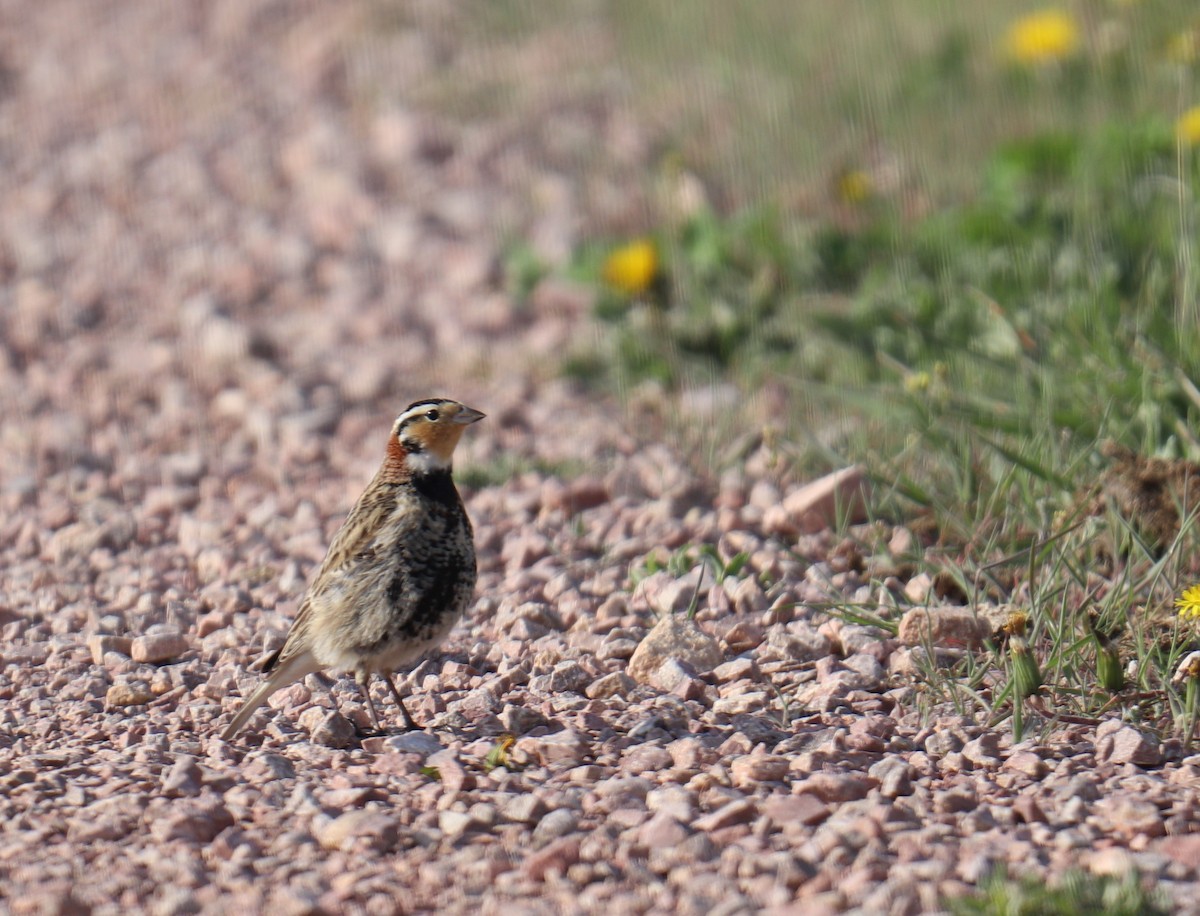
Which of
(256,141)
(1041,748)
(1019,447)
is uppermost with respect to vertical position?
(256,141)

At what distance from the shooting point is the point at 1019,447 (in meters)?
5.65

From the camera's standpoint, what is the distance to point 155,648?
5160mm

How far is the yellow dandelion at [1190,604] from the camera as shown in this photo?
4434 millimetres

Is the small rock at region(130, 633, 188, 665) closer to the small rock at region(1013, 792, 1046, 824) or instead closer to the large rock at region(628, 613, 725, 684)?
the large rock at region(628, 613, 725, 684)

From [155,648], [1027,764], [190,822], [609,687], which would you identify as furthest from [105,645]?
[1027,764]

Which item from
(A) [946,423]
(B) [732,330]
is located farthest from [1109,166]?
(A) [946,423]

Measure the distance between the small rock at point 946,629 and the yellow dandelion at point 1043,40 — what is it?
471cm

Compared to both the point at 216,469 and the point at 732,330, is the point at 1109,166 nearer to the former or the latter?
the point at 732,330

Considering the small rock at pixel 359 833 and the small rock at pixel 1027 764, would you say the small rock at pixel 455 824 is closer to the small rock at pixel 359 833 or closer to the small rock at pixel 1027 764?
the small rock at pixel 359 833

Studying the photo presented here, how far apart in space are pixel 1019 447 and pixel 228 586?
8.99ft

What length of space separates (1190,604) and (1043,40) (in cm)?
492

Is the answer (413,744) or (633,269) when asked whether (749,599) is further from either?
(633,269)

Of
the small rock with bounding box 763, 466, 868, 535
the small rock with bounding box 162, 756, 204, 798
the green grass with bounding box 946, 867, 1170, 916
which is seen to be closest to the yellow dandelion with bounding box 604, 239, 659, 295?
the small rock with bounding box 763, 466, 868, 535

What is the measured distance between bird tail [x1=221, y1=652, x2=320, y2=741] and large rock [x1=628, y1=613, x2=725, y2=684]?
3.03 ft
